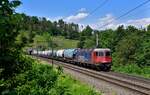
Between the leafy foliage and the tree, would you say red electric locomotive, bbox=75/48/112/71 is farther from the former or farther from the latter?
the tree

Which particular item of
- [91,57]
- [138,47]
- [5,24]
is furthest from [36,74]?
[138,47]

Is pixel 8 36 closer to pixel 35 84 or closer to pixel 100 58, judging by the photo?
pixel 35 84

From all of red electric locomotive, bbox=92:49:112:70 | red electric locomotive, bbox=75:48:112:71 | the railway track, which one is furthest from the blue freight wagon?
the railway track

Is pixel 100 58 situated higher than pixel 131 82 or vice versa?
pixel 100 58

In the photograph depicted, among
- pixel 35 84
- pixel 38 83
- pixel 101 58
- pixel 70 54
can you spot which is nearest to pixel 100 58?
pixel 101 58

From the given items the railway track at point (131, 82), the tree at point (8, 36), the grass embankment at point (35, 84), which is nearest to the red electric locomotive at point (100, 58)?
the railway track at point (131, 82)

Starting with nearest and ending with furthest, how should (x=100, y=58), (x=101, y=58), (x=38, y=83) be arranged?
(x=38, y=83) → (x=100, y=58) → (x=101, y=58)

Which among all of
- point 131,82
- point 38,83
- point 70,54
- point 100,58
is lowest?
point 131,82

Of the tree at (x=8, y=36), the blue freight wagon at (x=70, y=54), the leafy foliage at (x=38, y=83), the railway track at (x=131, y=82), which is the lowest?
the railway track at (x=131, y=82)

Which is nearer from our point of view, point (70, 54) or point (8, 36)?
point (8, 36)

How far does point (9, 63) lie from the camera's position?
22.0 ft

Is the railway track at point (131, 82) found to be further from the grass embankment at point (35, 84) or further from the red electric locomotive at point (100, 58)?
the red electric locomotive at point (100, 58)

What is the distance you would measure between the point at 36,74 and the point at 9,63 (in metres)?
8.72

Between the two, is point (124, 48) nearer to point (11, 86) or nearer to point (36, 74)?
point (36, 74)
